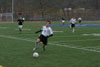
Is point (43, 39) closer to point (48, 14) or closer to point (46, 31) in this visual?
point (46, 31)

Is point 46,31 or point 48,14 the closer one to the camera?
point 46,31

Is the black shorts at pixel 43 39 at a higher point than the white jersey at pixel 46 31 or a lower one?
lower

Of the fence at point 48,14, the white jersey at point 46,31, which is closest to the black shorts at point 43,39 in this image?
the white jersey at point 46,31

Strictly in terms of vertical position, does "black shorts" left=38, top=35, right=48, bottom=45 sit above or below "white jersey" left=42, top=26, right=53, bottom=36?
below

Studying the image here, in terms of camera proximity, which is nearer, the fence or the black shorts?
the black shorts

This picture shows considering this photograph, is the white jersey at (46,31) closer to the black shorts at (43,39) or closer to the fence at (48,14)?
the black shorts at (43,39)

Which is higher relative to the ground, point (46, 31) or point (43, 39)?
point (46, 31)

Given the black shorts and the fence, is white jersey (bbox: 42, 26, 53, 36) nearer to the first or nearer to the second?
the black shorts

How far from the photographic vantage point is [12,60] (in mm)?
11539

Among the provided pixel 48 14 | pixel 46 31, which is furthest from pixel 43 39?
pixel 48 14

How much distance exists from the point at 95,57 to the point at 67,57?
1.26 metres

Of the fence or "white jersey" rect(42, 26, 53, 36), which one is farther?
the fence

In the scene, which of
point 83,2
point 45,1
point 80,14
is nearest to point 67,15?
point 80,14

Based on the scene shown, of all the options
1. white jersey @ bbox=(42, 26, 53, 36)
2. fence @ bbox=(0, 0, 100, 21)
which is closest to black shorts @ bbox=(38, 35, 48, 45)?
white jersey @ bbox=(42, 26, 53, 36)
